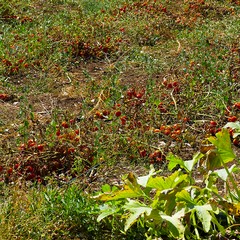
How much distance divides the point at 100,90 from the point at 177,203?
2.59 m

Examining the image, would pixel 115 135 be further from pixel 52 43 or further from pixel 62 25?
pixel 62 25

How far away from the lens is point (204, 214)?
2.96 meters

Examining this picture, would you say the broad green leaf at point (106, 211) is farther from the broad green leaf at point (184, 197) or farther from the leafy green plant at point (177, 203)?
the broad green leaf at point (184, 197)

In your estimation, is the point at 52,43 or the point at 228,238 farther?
the point at 52,43

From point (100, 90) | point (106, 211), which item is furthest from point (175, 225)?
point (100, 90)

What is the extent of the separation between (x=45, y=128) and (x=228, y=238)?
2020mm

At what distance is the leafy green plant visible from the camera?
9.82 feet

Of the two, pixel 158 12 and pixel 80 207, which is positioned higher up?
pixel 80 207

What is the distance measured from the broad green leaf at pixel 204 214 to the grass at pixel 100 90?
0.69 m

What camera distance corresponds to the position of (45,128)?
15.5 feet

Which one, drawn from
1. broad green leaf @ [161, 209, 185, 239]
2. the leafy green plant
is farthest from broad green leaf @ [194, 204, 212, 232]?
broad green leaf @ [161, 209, 185, 239]

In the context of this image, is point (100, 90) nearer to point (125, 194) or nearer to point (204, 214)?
point (125, 194)

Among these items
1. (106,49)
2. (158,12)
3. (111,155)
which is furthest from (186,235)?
(158,12)

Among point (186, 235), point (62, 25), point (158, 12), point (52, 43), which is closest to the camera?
point (186, 235)
